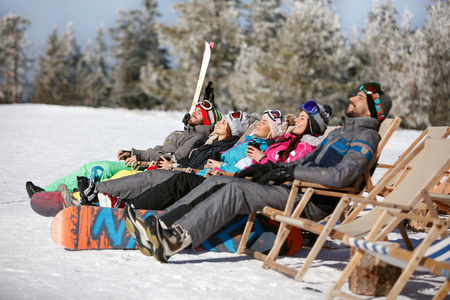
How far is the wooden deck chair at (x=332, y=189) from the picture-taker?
3297mm

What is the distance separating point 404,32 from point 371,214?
26337 mm

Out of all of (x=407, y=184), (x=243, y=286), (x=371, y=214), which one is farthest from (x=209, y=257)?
(x=407, y=184)

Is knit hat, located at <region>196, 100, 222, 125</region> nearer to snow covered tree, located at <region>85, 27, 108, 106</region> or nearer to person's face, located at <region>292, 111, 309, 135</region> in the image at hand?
person's face, located at <region>292, 111, 309, 135</region>

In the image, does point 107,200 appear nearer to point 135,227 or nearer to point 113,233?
point 113,233

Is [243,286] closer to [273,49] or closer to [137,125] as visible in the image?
[137,125]

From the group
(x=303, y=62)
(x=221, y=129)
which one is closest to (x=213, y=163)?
(x=221, y=129)

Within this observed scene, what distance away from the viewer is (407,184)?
344 centimetres

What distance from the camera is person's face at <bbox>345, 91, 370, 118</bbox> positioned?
3613 millimetres

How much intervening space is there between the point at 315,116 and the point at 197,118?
1997 millimetres

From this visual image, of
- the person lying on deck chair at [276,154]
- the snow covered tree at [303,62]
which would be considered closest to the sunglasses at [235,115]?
the person lying on deck chair at [276,154]

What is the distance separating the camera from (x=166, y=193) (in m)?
4.02

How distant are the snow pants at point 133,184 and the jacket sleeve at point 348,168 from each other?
1.31m

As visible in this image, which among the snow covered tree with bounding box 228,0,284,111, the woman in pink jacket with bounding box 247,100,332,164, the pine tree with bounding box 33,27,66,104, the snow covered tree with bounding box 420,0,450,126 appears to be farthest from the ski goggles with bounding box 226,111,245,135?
the pine tree with bounding box 33,27,66,104

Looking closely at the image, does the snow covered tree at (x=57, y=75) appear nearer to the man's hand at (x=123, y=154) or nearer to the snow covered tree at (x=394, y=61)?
the snow covered tree at (x=394, y=61)
